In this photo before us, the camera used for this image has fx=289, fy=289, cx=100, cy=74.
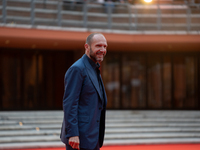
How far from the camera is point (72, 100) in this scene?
265 cm

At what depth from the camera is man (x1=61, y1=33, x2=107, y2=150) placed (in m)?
2.64

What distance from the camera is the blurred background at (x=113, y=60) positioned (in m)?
11.4

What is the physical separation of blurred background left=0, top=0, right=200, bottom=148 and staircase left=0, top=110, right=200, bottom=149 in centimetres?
4

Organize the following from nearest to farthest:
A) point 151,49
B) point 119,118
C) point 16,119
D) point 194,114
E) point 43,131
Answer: point 43,131
point 16,119
point 119,118
point 194,114
point 151,49

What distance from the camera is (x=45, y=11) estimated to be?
12172 mm

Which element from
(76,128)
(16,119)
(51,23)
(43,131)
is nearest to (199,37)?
(51,23)

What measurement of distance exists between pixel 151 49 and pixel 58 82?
5052 millimetres

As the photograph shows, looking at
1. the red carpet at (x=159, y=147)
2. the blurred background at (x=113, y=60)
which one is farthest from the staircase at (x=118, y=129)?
the red carpet at (x=159, y=147)

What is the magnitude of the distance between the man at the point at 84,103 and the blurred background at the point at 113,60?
7096mm

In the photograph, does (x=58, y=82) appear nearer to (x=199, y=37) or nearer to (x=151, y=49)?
(x=151, y=49)

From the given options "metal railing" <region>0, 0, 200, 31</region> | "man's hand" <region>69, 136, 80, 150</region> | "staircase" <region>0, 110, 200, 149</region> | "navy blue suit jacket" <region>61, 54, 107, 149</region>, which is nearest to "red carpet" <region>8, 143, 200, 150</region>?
"staircase" <region>0, 110, 200, 149</region>

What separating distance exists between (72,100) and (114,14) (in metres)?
10.8

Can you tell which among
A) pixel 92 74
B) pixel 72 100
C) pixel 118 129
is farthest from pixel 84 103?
pixel 118 129

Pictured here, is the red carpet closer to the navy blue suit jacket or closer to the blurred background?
the blurred background
